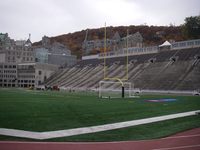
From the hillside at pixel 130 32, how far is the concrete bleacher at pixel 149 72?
42.0 meters

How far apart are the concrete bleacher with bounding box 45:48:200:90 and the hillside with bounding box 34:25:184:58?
4198cm

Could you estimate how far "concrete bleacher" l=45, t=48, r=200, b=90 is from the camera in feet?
161

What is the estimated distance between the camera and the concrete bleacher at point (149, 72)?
161 ft

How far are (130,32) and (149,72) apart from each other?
83.7 meters

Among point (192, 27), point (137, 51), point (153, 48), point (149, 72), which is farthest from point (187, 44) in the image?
point (192, 27)

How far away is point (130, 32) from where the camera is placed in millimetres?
139000

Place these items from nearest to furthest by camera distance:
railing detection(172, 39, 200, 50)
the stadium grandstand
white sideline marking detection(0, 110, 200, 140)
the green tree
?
1. white sideline marking detection(0, 110, 200, 140)
2. the stadium grandstand
3. railing detection(172, 39, 200, 50)
4. the green tree

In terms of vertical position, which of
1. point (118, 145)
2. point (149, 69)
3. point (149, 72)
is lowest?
point (118, 145)

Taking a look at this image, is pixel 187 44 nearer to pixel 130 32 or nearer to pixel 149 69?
pixel 149 69

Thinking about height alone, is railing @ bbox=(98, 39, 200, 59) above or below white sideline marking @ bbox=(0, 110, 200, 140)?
above

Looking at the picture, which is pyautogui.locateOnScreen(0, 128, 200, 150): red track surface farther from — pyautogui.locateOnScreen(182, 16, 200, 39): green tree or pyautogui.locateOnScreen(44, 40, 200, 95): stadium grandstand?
pyautogui.locateOnScreen(182, 16, 200, 39): green tree

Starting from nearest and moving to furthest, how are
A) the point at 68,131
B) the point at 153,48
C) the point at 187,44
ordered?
1. the point at 68,131
2. the point at 187,44
3. the point at 153,48

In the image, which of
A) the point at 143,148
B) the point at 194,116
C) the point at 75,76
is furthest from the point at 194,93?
the point at 75,76

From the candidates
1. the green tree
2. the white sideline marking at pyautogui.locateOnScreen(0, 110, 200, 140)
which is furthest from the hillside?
the white sideline marking at pyautogui.locateOnScreen(0, 110, 200, 140)
